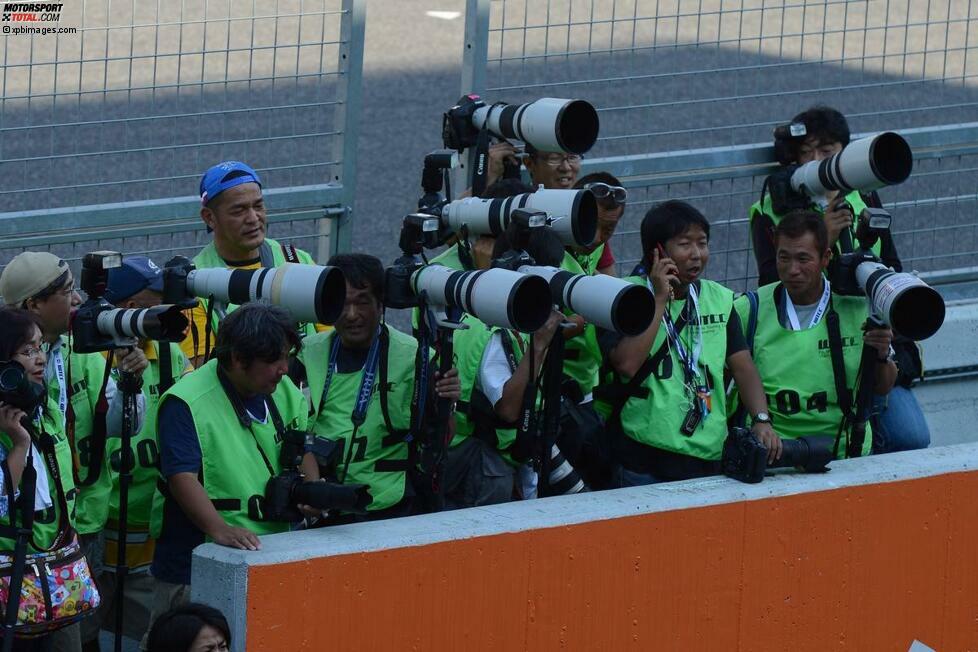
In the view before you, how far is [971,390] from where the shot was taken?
9.03 m

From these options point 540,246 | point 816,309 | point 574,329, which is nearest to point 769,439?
point 816,309

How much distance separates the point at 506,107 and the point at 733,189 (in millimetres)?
2069

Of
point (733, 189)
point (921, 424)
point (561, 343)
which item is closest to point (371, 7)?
point (733, 189)

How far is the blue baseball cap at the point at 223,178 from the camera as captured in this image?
6.37m

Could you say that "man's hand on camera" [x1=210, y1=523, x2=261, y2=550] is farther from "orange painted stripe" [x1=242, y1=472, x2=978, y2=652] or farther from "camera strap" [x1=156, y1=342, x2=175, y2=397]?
"camera strap" [x1=156, y1=342, x2=175, y2=397]

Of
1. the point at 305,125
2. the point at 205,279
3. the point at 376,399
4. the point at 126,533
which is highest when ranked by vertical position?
the point at 305,125

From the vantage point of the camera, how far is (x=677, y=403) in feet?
21.0

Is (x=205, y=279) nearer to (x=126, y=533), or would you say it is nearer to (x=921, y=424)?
(x=126, y=533)

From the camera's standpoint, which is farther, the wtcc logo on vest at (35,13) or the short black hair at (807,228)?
the wtcc logo on vest at (35,13)

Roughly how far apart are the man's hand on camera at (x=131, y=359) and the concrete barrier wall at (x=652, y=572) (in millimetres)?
719

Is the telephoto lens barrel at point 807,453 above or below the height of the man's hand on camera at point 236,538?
above

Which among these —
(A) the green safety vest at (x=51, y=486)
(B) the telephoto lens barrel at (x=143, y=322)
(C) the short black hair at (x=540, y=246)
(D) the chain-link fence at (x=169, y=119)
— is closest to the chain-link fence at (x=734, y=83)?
(D) the chain-link fence at (x=169, y=119)

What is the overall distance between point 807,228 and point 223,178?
7.00 feet

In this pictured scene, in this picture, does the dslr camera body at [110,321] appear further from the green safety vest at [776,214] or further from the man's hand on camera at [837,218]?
the green safety vest at [776,214]
